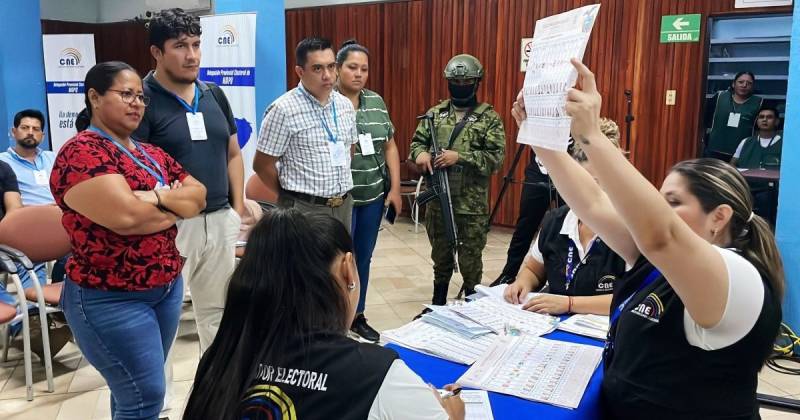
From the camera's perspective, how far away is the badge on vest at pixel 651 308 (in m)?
1.39

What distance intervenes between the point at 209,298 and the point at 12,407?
111 cm

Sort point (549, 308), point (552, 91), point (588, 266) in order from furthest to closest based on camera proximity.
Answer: point (588, 266) → point (549, 308) → point (552, 91)

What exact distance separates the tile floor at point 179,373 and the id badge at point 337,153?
47.1 inches

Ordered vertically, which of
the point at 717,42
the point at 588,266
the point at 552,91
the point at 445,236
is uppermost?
the point at 717,42

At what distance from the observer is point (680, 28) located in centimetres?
598

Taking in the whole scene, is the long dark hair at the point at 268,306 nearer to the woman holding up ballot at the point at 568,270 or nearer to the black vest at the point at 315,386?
the black vest at the point at 315,386

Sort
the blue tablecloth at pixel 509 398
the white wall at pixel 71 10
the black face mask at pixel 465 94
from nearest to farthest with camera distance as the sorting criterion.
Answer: the blue tablecloth at pixel 509 398 < the black face mask at pixel 465 94 < the white wall at pixel 71 10

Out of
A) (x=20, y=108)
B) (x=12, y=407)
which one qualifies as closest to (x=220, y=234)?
(x=12, y=407)

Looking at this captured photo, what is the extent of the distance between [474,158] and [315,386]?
3.36 m

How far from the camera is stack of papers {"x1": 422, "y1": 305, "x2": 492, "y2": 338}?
1.87 meters

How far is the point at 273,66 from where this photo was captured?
189 inches

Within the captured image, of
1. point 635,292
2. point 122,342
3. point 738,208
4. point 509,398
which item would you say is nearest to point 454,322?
point 509,398

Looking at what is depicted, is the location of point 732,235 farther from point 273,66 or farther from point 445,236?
point 273,66

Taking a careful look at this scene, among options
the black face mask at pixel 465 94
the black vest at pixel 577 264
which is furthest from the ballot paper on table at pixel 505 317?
the black face mask at pixel 465 94
